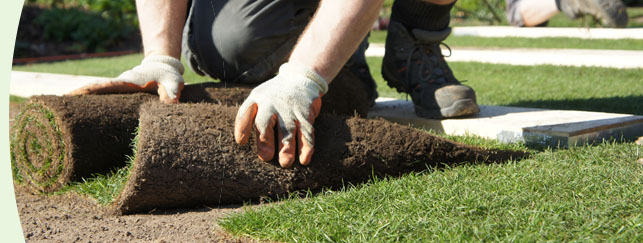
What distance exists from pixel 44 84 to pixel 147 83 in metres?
2.89

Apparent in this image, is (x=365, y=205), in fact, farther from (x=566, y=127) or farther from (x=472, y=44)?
(x=472, y=44)

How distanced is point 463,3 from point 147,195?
33.8 ft

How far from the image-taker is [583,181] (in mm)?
1902

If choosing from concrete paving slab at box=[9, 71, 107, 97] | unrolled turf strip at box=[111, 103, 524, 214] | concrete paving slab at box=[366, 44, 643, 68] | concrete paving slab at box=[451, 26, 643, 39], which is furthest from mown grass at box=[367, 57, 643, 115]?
concrete paving slab at box=[9, 71, 107, 97]

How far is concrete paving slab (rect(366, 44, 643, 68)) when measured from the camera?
15.6 feet

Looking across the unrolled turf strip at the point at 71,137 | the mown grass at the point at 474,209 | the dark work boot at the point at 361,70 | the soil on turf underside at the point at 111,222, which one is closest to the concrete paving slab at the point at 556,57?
the dark work boot at the point at 361,70

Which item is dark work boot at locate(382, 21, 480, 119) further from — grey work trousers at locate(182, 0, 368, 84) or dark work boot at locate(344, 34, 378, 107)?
grey work trousers at locate(182, 0, 368, 84)

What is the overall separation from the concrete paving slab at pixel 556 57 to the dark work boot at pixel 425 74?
213cm

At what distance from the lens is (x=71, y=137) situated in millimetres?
2326

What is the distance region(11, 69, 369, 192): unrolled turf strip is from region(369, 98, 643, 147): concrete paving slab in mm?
1387

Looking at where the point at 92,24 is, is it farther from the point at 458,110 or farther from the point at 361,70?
the point at 458,110

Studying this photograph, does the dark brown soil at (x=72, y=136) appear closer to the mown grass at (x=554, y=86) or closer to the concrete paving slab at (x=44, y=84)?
the mown grass at (x=554, y=86)

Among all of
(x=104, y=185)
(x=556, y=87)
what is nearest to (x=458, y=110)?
(x=556, y=87)

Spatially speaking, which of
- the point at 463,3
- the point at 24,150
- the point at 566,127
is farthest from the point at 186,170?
the point at 463,3
